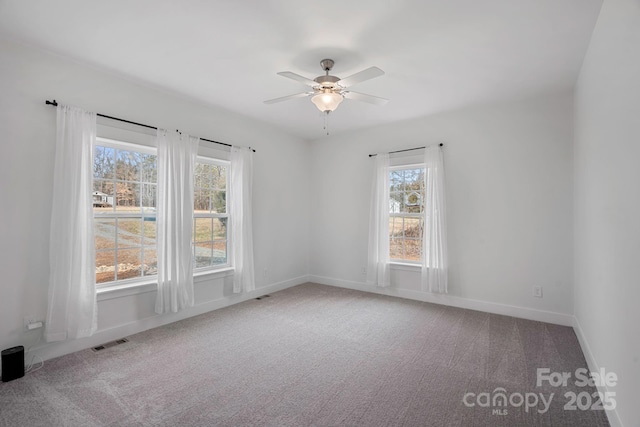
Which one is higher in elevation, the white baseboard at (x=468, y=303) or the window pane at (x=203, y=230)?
the window pane at (x=203, y=230)

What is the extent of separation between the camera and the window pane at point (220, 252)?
4.26 m

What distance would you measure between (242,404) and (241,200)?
9.03ft

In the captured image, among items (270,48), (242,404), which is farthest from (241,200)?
(242,404)

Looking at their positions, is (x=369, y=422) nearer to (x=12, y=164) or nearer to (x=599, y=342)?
(x=599, y=342)

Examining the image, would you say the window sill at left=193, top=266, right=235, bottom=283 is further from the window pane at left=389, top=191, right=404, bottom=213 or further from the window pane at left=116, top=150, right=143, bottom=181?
the window pane at left=389, top=191, right=404, bottom=213

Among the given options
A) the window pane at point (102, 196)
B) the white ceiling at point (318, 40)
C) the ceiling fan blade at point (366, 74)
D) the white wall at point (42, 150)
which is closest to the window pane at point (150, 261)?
the white wall at point (42, 150)

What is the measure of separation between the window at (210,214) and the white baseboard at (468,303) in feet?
6.96

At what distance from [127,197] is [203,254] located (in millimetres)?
1177

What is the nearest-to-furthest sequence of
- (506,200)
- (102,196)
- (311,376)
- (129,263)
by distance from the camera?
(311,376) → (102,196) → (129,263) → (506,200)

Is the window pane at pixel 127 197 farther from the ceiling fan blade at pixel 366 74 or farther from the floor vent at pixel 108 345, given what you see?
the ceiling fan blade at pixel 366 74

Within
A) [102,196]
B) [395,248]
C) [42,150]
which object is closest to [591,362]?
[395,248]

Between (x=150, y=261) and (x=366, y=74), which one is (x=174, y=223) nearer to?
→ (x=150, y=261)

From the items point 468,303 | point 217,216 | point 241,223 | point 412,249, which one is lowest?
point 468,303

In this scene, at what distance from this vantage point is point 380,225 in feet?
15.7
